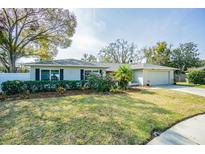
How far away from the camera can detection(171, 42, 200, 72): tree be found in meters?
37.0

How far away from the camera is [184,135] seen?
15.3ft

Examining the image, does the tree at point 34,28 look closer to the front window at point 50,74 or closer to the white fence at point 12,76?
the white fence at point 12,76

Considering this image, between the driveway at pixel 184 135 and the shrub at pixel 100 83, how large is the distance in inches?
298

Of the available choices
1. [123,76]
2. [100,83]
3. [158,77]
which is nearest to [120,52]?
[158,77]

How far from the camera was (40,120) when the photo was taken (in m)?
5.58

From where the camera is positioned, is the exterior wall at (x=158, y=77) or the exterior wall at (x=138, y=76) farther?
the exterior wall at (x=138, y=76)

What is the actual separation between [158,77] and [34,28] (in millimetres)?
16975

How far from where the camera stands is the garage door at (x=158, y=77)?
2230 cm

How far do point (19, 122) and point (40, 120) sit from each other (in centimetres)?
64

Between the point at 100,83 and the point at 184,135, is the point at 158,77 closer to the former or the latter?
the point at 100,83

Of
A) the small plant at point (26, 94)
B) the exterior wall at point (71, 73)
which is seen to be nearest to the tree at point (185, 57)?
the exterior wall at point (71, 73)

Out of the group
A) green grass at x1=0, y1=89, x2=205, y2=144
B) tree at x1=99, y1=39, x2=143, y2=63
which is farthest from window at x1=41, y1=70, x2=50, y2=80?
tree at x1=99, y1=39, x2=143, y2=63
